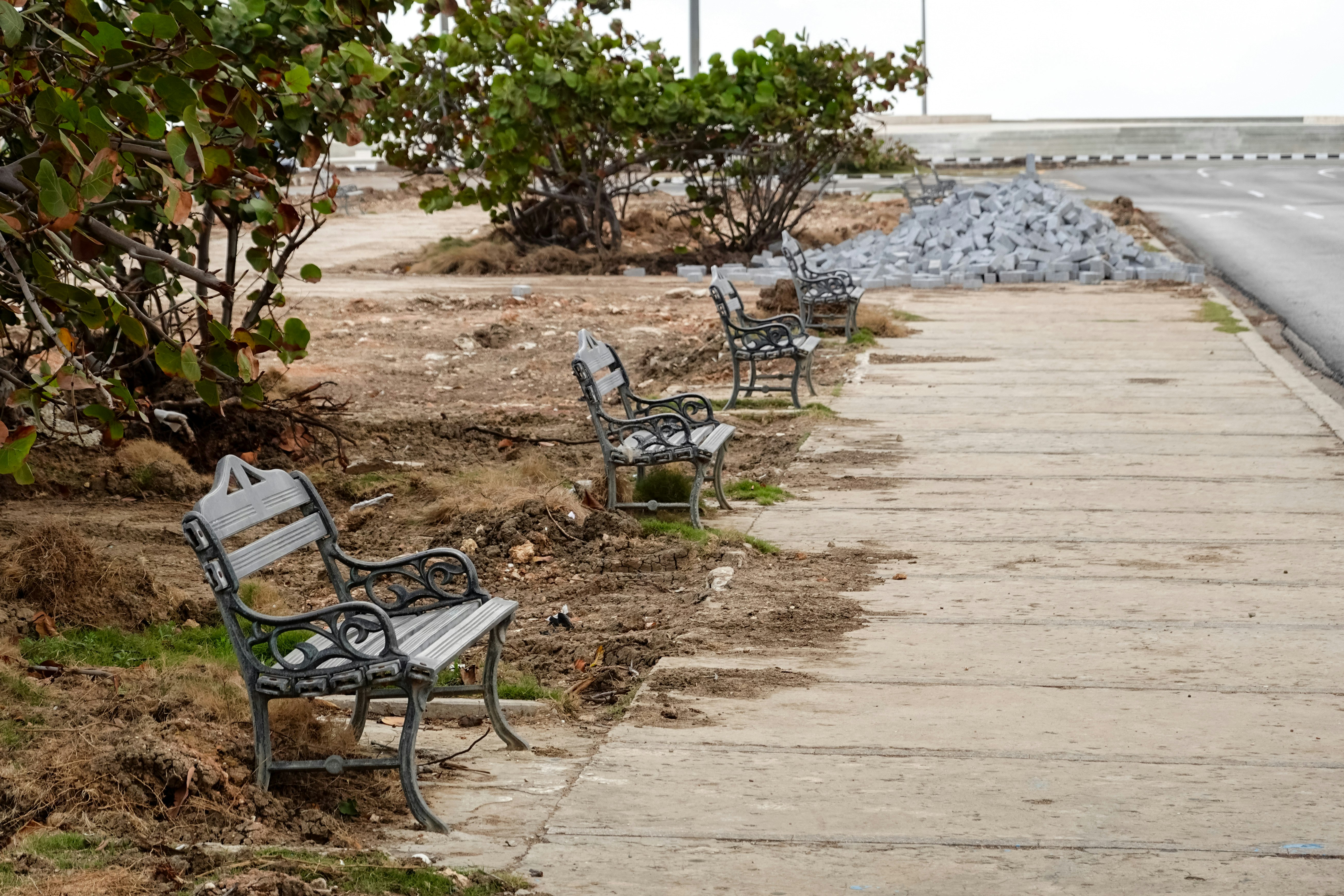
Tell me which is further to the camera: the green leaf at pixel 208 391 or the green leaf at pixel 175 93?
the green leaf at pixel 208 391

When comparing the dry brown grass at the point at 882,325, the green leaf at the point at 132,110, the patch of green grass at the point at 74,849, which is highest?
the green leaf at the point at 132,110

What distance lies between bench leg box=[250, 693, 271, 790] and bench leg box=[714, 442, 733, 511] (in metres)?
4.42

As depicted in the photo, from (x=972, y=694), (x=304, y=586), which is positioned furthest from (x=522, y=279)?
(x=972, y=694)

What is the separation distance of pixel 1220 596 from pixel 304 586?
4.22 metres

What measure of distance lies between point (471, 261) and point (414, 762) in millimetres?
19371

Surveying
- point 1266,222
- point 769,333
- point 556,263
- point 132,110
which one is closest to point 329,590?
point 132,110

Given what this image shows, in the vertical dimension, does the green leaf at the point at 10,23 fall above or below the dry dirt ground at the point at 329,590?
above

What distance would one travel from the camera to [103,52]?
4.41 meters

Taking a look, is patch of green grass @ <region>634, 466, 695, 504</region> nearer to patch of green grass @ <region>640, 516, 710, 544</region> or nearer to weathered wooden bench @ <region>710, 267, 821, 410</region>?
patch of green grass @ <region>640, 516, 710, 544</region>

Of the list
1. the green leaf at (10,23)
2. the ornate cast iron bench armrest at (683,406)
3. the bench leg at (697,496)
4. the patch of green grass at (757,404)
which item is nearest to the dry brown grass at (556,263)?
the patch of green grass at (757,404)

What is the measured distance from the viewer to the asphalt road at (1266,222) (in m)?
17.4

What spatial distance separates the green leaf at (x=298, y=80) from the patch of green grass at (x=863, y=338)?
997cm

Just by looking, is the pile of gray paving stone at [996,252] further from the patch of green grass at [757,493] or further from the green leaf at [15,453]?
the green leaf at [15,453]

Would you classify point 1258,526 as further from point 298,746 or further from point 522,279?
point 522,279
